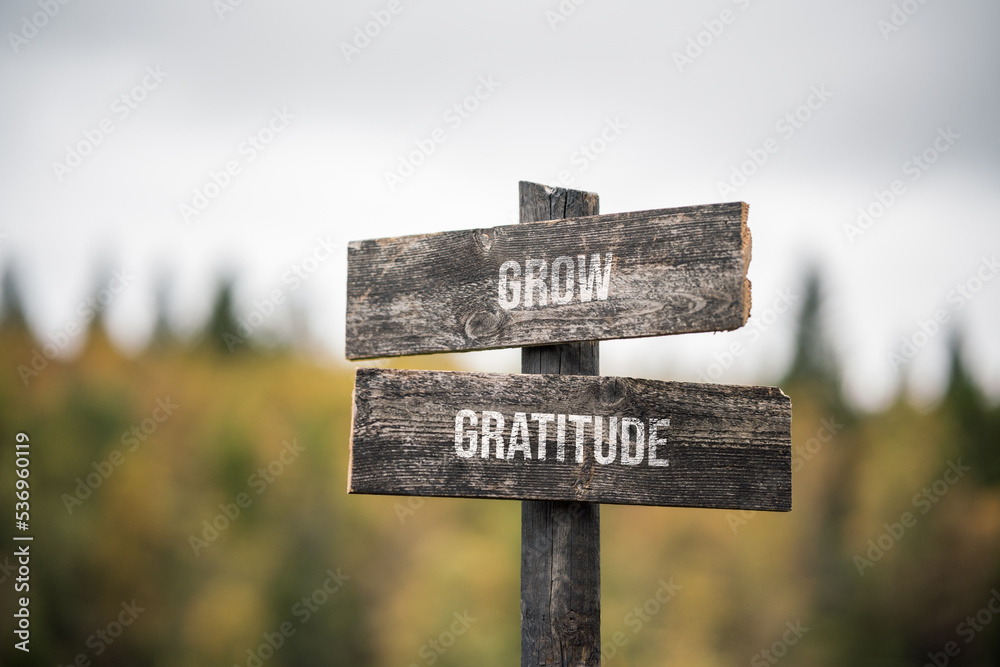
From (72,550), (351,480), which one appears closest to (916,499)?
(72,550)

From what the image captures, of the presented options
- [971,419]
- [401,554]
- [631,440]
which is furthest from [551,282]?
[971,419]

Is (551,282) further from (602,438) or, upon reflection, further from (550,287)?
(602,438)

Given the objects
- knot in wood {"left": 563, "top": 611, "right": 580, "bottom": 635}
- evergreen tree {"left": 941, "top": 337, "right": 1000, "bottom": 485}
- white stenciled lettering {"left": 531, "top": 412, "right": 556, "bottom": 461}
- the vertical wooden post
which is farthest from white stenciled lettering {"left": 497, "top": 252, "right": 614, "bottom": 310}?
evergreen tree {"left": 941, "top": 337, "right": 1000, "bottom": 485}

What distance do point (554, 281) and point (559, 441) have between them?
38 cm

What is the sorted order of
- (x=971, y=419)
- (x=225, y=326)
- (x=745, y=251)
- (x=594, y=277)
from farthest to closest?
(x=225, y=326)
(x=971, y=419)
(x=594, y=277)
(x=745, y=251)

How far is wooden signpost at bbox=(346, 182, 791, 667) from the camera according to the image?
183cm

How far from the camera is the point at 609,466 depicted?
185 cm

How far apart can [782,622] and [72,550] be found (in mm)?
15298

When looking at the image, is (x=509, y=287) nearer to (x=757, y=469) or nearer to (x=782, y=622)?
(x=757, y=469)

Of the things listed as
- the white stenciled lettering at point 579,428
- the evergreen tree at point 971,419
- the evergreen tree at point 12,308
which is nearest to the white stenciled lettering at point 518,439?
the white stenciled lettering at point 579,428

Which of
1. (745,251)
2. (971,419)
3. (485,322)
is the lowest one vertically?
(485,322)

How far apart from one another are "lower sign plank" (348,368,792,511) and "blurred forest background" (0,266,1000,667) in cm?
1404

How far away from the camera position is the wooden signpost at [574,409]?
1831 millimetres

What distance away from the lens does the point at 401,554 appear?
1791 centimetres
